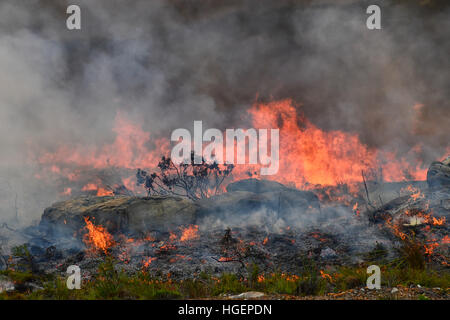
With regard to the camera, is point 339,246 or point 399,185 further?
point 399,185

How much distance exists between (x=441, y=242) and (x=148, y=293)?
11.6 m

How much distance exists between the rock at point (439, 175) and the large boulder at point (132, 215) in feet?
47.9

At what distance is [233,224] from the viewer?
17.2 meters

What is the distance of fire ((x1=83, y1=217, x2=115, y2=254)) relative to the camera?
14.3 m

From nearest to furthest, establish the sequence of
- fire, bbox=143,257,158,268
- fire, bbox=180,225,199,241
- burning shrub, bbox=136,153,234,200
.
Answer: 1. fire, bbox=143,257,158,268
2. fire, bbox=180,225,199,241
3. burning shrub, bbox=136,153,234,200

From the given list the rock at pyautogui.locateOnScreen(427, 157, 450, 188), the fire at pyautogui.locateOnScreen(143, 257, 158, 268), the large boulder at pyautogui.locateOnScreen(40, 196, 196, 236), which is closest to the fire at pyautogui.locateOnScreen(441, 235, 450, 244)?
the rock at pyautogui.locateOnScreen(427, 157, 450, 188)

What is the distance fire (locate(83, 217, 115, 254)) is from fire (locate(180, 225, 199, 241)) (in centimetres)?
366

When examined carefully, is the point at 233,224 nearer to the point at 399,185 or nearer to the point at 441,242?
the point at 441,242

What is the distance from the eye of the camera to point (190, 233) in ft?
51.2

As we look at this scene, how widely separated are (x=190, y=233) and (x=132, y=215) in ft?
12.6

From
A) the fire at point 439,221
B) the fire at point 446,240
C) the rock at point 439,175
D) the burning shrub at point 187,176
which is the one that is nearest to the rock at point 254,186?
the burning shrub at point 187,176

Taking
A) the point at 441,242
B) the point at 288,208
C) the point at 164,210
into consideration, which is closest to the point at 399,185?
the point at 288,208

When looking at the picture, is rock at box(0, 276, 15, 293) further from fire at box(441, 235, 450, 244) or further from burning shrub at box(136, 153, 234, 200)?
fire at box(441, 235, 450, 244)
